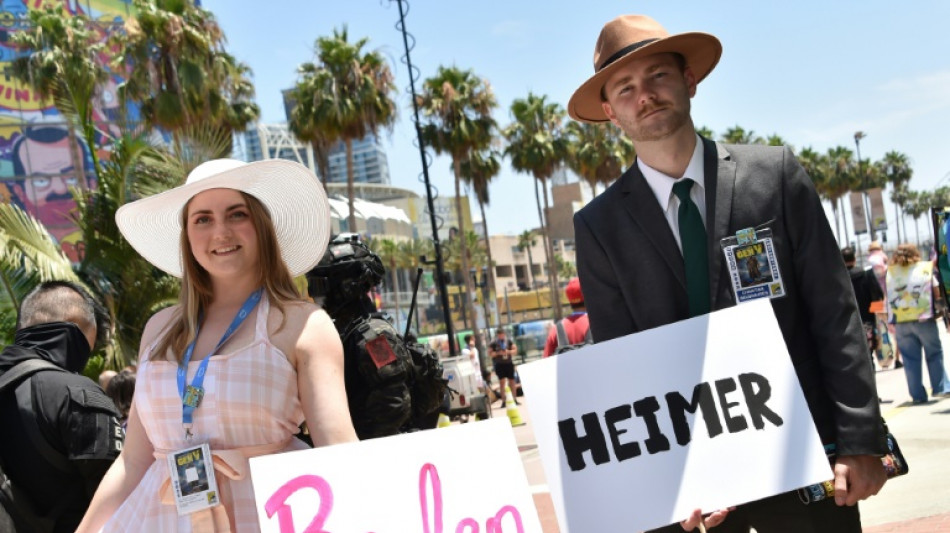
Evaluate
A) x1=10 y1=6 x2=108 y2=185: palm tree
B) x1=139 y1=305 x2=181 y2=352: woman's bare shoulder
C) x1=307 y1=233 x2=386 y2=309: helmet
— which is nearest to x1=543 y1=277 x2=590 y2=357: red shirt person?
x1=307 y1=233 x2=386 y2=309: helmet

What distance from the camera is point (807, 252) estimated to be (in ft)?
8.13

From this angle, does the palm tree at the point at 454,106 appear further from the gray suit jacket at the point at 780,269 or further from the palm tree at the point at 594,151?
the gray suit jacket at the point at 780,269

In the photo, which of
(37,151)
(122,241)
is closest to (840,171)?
(37,151)

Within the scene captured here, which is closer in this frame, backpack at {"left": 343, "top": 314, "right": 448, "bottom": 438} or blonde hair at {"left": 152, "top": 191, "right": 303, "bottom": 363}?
blonde hair at {"left": 152, "top": 191, "right": 303, "bottom": 363}

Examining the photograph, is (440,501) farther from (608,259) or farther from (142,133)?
(142,133)

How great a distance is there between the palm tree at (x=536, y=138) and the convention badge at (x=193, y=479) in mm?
42759

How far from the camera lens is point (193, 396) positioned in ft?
8.17

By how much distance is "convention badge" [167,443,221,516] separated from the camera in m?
2.41

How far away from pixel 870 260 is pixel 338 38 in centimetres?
2034

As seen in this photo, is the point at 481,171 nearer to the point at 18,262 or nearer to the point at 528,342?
the point at 528,342

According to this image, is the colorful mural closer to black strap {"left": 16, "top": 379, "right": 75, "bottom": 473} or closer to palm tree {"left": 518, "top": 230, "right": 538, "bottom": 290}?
black strap {"left": 16, "top": 379, "right": 75, "bottom": 473}

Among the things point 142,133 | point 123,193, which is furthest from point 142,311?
point 142,133

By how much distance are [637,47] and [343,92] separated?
27.5 metres

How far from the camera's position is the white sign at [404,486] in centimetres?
213
